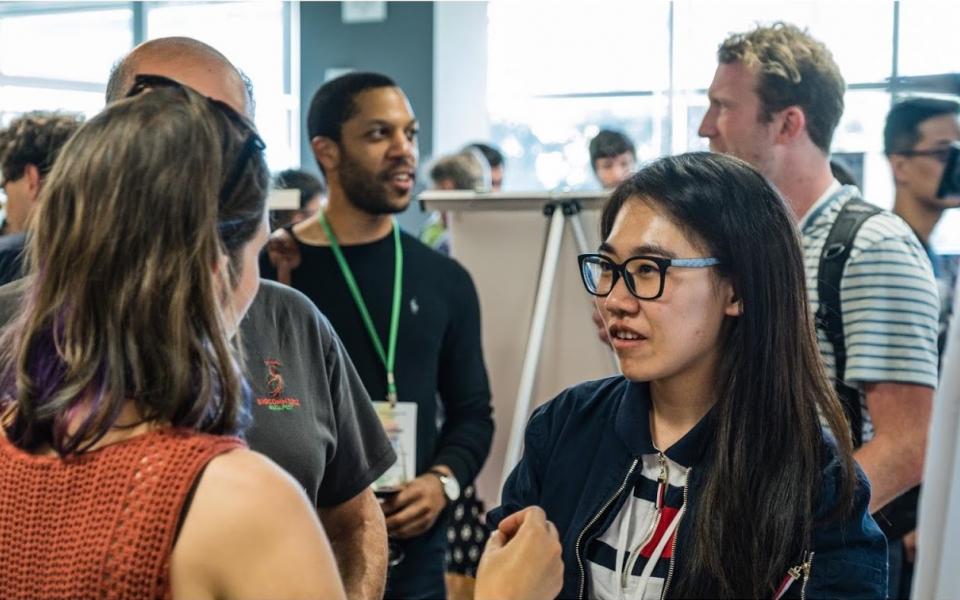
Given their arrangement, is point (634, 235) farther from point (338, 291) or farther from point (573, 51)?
point (573, 51)

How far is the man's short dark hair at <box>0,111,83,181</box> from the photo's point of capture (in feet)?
9.12

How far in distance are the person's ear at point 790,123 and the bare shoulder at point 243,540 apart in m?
1.83

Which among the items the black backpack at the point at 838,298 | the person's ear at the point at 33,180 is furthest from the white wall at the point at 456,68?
the black backpack at the point at 838,298

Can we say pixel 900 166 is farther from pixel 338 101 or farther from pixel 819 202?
pixel 338 101

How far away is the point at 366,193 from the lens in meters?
2.99

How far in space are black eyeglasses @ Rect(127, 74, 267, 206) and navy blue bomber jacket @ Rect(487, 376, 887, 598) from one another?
2.44 ft

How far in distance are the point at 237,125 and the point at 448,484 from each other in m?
1.67

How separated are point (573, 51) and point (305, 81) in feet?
7.65

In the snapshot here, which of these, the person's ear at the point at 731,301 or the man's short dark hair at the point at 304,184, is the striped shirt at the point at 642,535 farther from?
A: the man's short dark hair at the point at 304,184

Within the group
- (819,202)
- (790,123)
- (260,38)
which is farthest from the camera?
(260,38)

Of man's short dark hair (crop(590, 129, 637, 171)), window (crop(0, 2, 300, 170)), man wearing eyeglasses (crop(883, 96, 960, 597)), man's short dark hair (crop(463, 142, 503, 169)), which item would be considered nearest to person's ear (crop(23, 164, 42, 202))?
man wearing eyeglasses (crop(883, 96, 960, 597))

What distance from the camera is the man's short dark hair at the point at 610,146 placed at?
6207mm

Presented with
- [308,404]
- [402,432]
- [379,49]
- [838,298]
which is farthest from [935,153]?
[379,49]

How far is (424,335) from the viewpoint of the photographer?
113 inches
